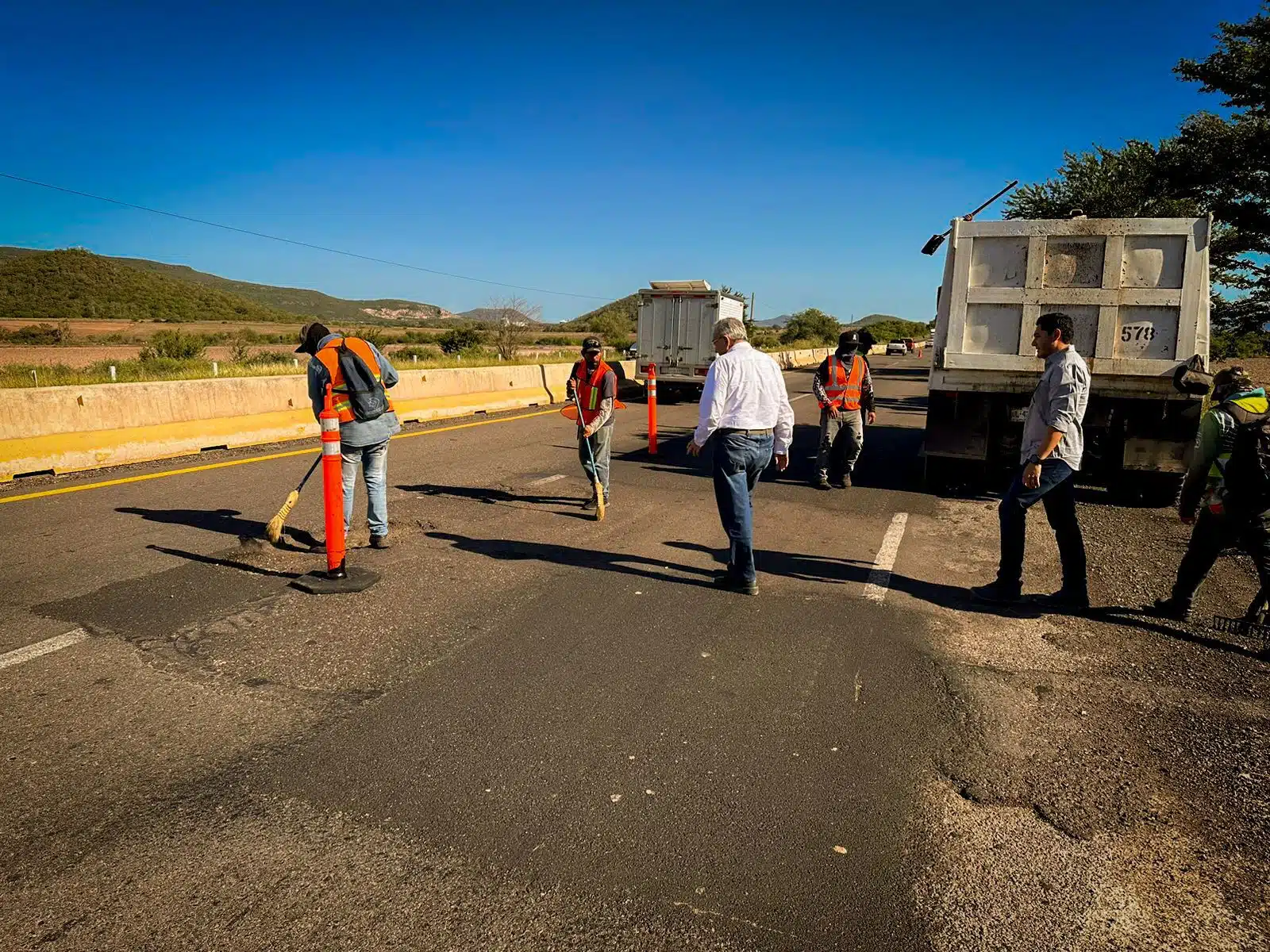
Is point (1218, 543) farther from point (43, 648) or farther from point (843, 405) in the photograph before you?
point (43, 648)

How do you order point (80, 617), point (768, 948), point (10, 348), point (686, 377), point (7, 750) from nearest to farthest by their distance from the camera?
point (768, 948) < point (7, 750) < point (80, 617) < point (686, 377) < point (10, 348)

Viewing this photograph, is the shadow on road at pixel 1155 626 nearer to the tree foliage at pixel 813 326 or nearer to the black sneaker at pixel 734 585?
the black sneaker at pixel 734 585

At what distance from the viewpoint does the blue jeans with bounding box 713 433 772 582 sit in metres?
5.30

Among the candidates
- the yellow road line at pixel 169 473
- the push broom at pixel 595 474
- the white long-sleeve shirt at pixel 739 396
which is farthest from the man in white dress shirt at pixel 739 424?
the yellow road line at pixel 169 473

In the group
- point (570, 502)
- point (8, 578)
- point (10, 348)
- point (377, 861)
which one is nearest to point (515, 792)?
point (377, 861)

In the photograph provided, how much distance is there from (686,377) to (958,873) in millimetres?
17531

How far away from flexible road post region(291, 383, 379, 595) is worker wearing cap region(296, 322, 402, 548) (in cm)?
63

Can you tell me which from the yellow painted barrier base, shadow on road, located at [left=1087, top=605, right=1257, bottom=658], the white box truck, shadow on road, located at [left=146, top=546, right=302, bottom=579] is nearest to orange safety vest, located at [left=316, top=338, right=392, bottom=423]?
shadow on road, located at [left=146, top=546, right=302, bottom=579]

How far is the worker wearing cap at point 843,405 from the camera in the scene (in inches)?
371

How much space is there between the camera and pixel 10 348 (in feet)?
130

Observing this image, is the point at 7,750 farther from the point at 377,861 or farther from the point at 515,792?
the point at 515,792

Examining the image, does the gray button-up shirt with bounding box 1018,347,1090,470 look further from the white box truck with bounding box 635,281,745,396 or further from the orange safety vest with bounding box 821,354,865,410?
the white box truck with bounding box 635,281,745,396

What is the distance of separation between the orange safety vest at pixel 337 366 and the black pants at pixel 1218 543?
582 cm

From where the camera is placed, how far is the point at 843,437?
31.4 feet
